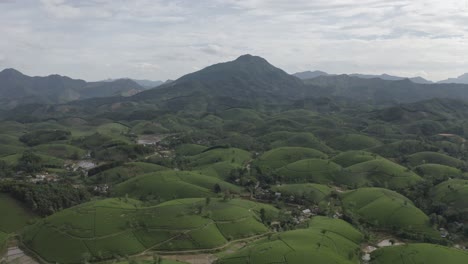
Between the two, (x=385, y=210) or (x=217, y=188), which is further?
(x=217, y=188)

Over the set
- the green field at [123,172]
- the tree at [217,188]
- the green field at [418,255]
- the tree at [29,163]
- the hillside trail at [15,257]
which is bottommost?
the green field at [418,255]

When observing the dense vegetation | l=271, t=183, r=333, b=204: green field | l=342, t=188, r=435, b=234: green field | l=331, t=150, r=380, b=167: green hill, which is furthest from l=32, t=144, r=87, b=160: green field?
l=342, t=188, r=435, b=234: green field

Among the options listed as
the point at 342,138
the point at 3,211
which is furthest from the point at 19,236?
the point at 342,138

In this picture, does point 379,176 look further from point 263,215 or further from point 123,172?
point 123,172

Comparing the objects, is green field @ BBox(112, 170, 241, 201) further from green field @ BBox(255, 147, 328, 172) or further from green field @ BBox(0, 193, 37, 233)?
green field @ BBox(255, 147, 328, 172)

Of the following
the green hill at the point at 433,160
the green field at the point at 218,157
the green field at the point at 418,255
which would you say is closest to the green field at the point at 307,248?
the green field at the point at 418,255

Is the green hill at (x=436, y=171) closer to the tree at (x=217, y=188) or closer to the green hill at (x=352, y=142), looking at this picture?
the green hill at (x=352, y=142)

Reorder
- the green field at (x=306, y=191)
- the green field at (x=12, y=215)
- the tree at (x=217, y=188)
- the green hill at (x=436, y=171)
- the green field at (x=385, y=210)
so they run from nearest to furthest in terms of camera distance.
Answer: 1. the green field at (x=12, y=215)
2. the green field at (x=385, y=210)
3. the green field at (x=306, y=191)
4. the tree at (x=217, y=188)
5. the green hill at (x=436, y=171)

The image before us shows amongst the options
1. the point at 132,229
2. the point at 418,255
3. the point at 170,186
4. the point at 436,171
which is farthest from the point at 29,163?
the point at 436,171
